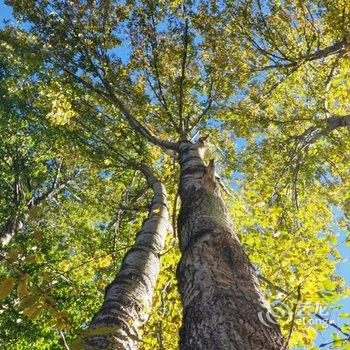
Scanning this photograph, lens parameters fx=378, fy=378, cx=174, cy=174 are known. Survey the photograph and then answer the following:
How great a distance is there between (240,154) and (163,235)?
267 inches

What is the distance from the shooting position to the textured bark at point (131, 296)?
9.40ft

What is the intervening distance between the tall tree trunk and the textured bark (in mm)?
439

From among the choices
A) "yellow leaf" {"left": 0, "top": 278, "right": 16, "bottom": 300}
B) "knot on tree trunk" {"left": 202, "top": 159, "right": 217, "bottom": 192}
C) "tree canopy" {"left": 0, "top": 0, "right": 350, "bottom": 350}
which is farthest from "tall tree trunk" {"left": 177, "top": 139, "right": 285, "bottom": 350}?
"tree canopy" {"left": 0, "top": 0, "right": 350, "bottom": 350}

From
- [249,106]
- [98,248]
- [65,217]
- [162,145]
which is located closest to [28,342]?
[98,248]

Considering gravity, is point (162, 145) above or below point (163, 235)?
above

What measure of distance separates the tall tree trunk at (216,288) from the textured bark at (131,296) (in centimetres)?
44

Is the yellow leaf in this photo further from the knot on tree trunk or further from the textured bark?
the knot on tree trunk

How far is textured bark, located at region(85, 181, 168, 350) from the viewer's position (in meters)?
2.87

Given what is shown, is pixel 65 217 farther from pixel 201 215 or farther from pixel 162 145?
pixel 201 215

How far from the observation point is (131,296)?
3539 mm

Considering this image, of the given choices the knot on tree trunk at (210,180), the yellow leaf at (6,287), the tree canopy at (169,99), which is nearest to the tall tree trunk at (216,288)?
the knot on tree trunk at (210,180)

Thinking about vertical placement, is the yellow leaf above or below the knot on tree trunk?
below

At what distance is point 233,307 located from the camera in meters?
1.99

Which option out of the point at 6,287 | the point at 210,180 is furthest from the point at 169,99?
the point at 6,287
